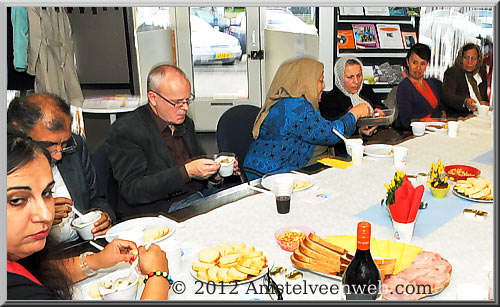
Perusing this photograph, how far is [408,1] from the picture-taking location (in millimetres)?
549

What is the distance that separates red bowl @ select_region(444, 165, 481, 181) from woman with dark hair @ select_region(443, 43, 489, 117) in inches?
47.1

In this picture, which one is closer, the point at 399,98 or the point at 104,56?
the point at 399,98

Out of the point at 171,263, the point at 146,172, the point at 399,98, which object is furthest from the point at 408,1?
the point at 399,98

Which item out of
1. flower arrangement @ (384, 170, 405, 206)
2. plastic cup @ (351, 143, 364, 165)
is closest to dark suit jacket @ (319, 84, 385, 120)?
plastic cup @ (351, 143, 364, 165)

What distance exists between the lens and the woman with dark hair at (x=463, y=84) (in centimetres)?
277

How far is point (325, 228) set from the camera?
1237 mm

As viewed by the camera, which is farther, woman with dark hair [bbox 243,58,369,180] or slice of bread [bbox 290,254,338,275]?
woman with dark hair [bbox 243,58,369,180]

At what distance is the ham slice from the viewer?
0.89 metres

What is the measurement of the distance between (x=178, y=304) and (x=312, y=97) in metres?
1.73

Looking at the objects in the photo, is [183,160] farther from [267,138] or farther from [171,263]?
[171,263]

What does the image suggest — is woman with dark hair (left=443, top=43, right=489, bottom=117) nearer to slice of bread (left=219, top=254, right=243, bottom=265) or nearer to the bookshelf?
the bookshelf

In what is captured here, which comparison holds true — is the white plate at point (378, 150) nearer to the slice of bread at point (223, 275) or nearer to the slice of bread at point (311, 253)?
the slice of bread at point (311, 253)

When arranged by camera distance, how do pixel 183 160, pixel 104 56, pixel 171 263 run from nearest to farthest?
pixel 171 263 → pixel 183 160 → pixel 104 56

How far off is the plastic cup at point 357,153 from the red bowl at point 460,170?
33cm
